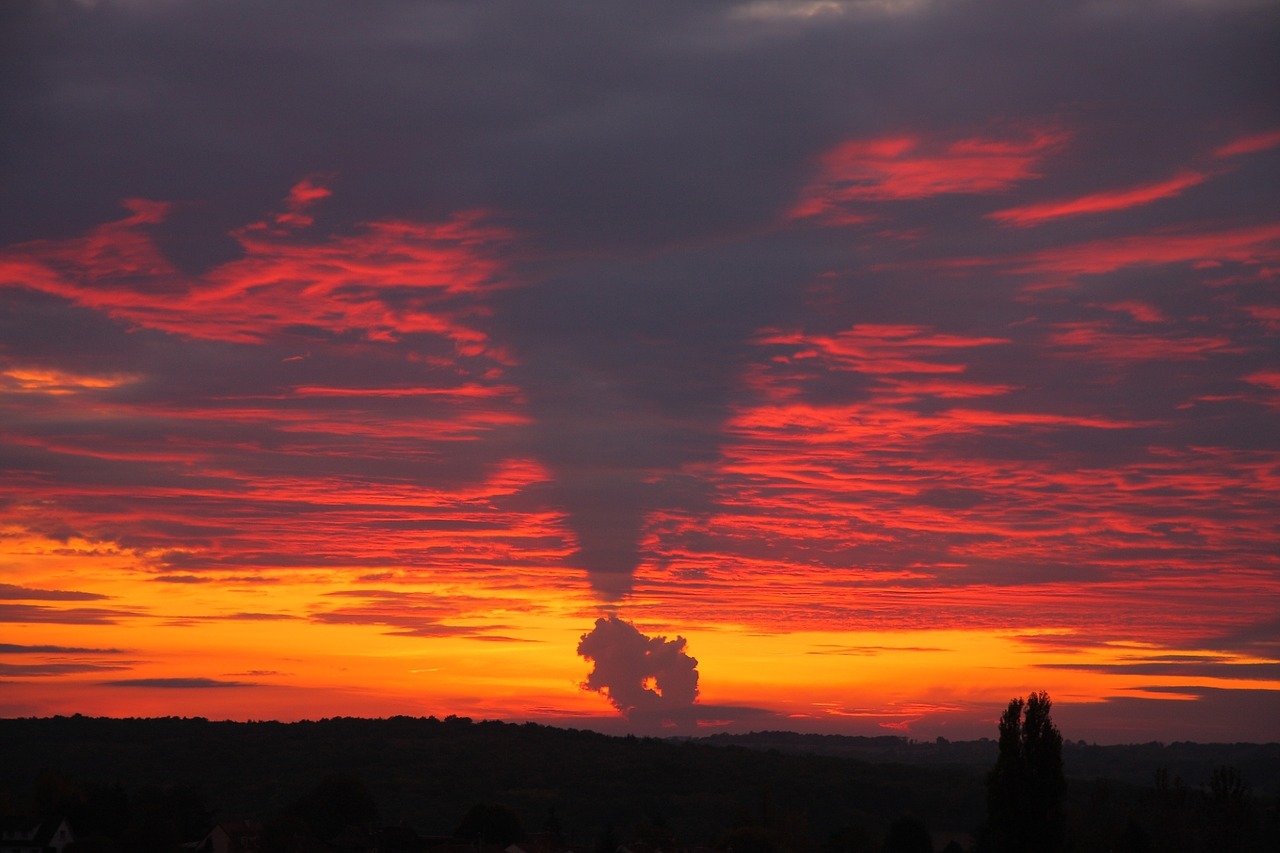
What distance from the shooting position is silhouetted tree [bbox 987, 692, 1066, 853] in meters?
70.9

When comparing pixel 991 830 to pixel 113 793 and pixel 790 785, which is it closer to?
pixel 113 793

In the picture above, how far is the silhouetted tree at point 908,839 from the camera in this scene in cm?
10831

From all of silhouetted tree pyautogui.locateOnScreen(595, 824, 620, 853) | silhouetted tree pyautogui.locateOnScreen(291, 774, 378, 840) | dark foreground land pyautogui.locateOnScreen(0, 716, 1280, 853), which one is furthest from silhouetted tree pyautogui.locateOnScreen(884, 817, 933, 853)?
silhouetted tree pyautogui.locateOnScreen(291, 774, 378, 840)

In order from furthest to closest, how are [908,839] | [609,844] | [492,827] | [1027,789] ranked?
[492,827] → [609,844] → [908,839] → [1027,789]

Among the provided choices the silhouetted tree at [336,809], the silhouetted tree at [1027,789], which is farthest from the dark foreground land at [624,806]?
the silhouetted tree at [1027,789]

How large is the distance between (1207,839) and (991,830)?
3658cm

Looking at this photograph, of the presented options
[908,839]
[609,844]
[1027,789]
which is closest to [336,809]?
[609,844]

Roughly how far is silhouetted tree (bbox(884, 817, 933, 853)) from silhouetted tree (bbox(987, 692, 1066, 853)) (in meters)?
36.7

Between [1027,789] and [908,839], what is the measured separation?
3968 centimetres

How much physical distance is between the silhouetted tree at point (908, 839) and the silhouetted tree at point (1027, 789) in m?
36.7

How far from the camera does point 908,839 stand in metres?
109

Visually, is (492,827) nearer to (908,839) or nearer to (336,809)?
(336,809)

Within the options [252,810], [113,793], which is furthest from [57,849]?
[252,810]

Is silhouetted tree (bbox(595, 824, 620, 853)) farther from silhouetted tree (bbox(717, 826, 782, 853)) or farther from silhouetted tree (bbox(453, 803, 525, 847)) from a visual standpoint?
silhouetted tree (bbox(453, 803, 525, 847))
